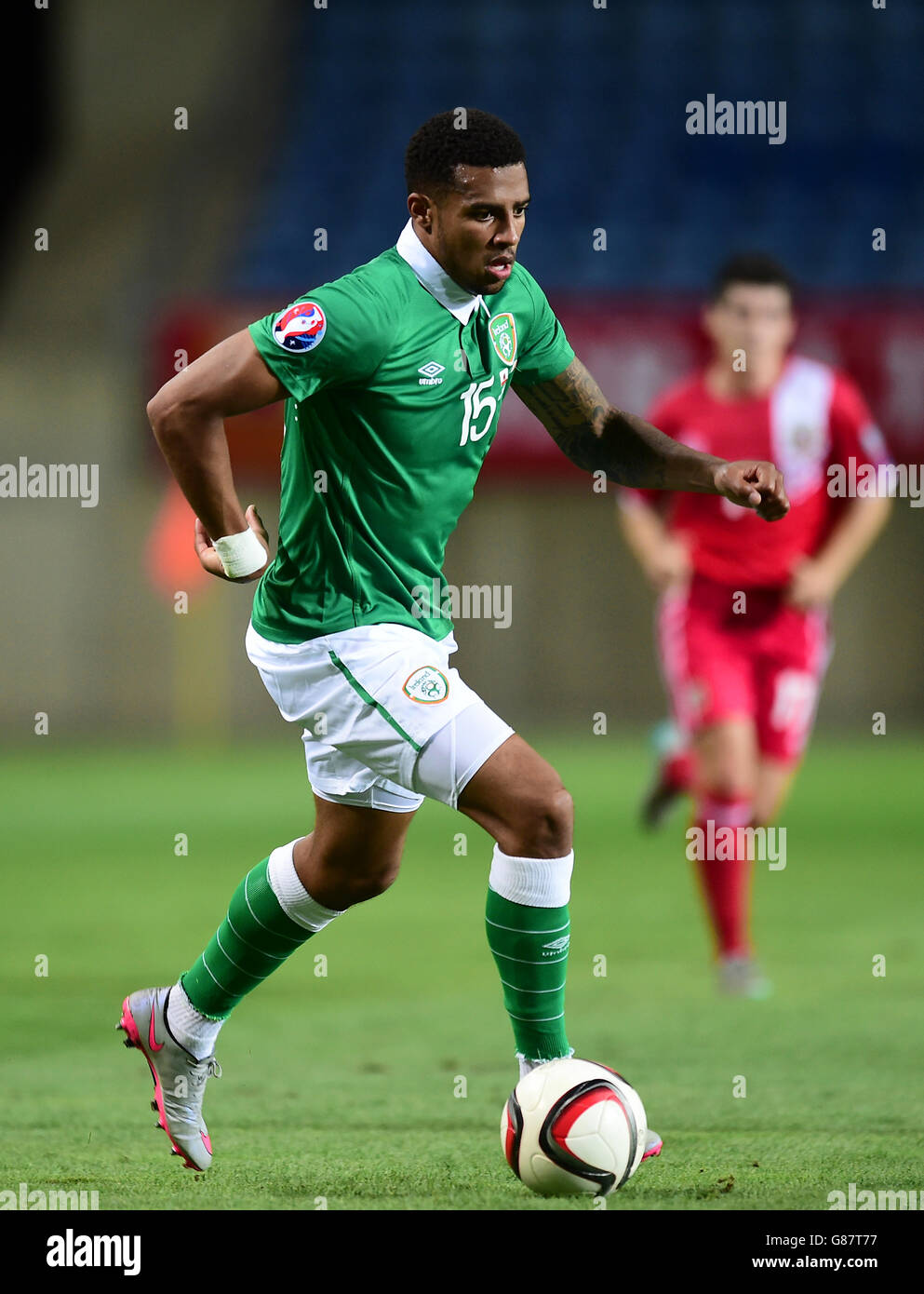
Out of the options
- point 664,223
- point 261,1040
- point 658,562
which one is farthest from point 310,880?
point 664,223

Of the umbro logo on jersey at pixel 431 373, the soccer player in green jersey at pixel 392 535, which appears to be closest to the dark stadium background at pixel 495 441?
the soccer player in green jersey at pixel 392 535

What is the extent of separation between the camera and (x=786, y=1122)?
4.20 metres

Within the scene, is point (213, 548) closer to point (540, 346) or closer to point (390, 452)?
point (390, 452)

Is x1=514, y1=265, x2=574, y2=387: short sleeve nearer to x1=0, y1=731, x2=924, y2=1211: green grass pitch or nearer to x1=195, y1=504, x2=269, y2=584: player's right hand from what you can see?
x1=195, y1=504, x2=269, y2=584: player's right hand

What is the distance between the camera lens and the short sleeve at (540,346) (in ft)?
12.8

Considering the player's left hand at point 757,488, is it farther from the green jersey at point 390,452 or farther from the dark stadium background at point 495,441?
the dark stadium background at point 495,441

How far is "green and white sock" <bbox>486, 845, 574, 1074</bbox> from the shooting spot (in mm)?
3516

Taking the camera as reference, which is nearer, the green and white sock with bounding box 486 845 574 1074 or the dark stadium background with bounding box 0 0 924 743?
the green and white sock with bounding box 486 845 574 1074

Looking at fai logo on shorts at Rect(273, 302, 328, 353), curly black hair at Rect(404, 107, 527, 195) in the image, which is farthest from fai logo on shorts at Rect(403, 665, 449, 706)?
curly black hair at Rect(404, 107, 527, 195)

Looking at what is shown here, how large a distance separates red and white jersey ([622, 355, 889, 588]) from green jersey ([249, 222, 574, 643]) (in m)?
2.78

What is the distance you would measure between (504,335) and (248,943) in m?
1.42

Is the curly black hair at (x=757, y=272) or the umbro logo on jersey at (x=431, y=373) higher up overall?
the curly black hair at (x=757, y=272)

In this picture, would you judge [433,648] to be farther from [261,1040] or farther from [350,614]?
[261,1040]

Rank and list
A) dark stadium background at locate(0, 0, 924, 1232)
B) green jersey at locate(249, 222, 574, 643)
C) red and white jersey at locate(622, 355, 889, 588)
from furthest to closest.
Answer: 1. dark stadium background at locate(0, 0, 924, 1232)
2. red and white jersey at locate(622, 355, 889, 588)
3. green jersey at locate(249, 222, 574, 643)
